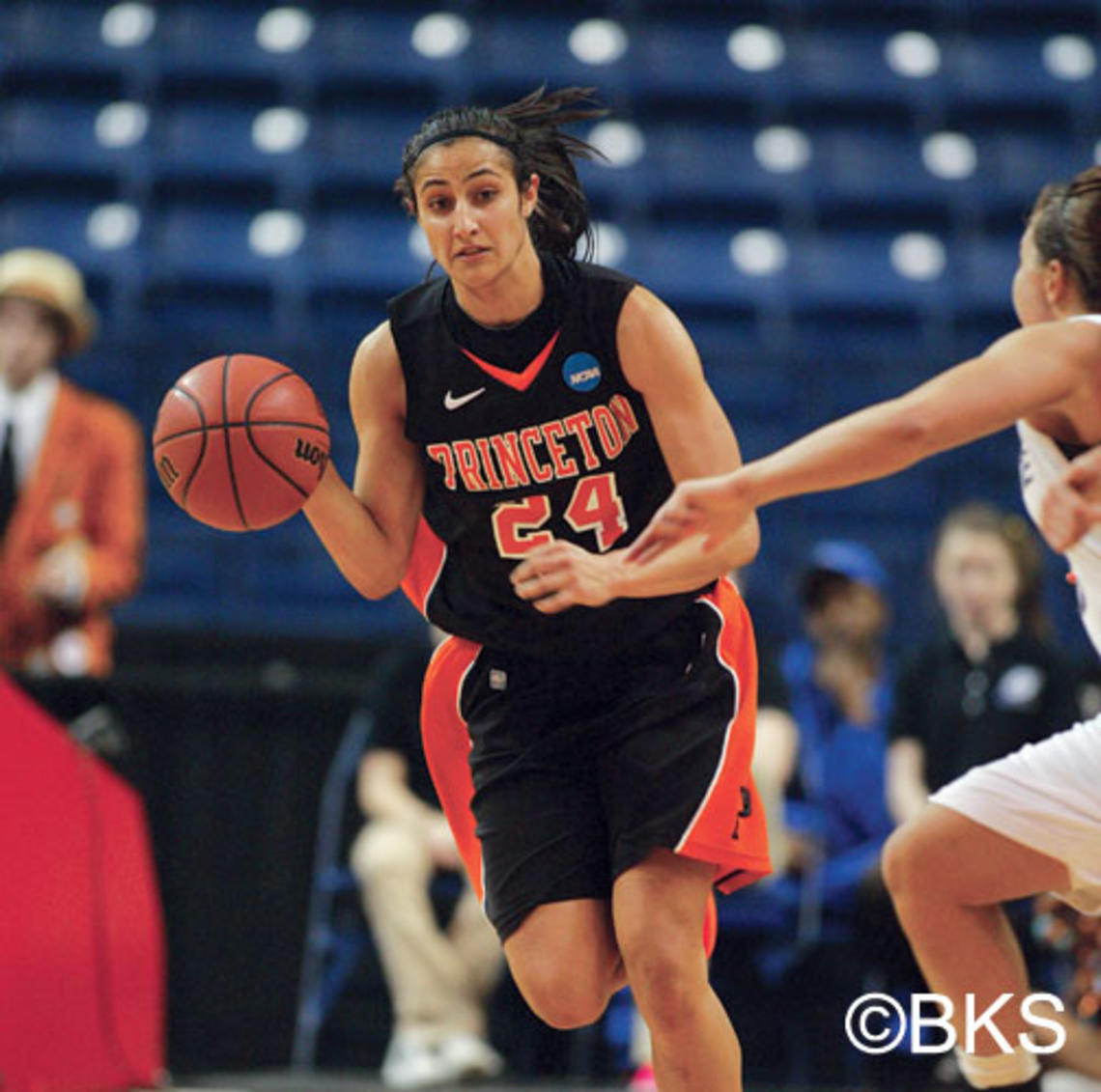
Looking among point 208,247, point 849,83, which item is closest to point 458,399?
point 208,247

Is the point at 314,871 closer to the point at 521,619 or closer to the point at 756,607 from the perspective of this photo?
the point at 756,607

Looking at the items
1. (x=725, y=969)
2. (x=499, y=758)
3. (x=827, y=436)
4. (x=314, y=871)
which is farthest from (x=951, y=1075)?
(x=827, y=436)

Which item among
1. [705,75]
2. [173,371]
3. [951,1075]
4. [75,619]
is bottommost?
[951,1075]

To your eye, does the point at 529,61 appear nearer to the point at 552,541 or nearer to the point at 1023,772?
the point at 552,541

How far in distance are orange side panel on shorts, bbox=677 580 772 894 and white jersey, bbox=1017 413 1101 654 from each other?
0.57 meters

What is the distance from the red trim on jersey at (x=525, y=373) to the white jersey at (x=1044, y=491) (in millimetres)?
820

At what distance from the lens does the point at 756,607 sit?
21.2ft

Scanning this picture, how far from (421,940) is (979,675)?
1.84 m

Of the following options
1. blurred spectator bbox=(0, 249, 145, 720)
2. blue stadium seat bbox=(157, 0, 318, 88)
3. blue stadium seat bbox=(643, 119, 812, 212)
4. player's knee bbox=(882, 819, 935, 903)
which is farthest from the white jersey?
blue stadium seat bbox=(157, 0, 318, 88)

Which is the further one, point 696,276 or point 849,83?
point 849,83

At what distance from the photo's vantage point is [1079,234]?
2.96 metres

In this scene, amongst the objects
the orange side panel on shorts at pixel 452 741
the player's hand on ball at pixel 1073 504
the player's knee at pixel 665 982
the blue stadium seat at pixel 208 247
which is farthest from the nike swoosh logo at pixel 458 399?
the blue stadium seat at pixel 208 247

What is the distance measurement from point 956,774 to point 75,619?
2659 mm

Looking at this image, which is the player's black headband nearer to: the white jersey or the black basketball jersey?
the black basketball jersey
